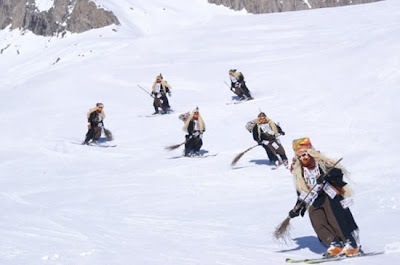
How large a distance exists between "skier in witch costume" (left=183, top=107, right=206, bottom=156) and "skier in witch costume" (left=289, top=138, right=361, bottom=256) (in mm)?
8713

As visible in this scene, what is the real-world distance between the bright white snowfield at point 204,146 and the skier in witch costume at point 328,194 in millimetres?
269

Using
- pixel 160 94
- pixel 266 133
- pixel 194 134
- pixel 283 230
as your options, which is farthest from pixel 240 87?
pixel 283 230

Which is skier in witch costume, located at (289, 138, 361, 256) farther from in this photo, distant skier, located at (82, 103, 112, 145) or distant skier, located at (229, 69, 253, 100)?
distant skier, located at (229, 69, 253, 100)

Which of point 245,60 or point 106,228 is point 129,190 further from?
point 245,60

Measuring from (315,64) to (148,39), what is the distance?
15.4 metres

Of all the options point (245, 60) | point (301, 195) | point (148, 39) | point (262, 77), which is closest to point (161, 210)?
point (301, 195)

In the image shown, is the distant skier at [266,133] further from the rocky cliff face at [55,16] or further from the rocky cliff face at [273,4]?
the rocky cliff face at [273,4]

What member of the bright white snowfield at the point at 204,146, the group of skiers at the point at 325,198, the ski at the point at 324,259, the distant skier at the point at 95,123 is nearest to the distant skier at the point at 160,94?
the bright white snowfield at the point at 204,146

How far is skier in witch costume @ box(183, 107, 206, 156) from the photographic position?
15.4 m

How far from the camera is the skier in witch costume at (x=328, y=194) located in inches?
260

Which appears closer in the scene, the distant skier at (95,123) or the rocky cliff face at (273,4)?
the distant skier at (95,123)

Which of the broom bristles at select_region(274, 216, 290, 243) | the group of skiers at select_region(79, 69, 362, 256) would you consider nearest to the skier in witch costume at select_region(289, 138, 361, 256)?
the group of skiers at select_region(79, 69, 362, 256)

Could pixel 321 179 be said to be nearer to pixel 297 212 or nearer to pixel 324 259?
pixel 297 212

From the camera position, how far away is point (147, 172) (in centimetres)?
1373
